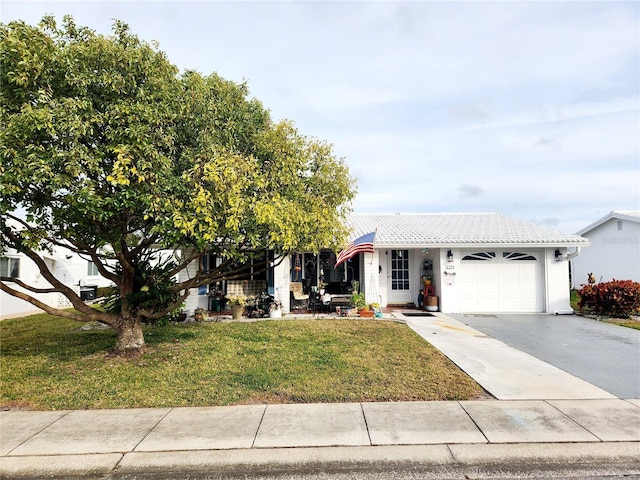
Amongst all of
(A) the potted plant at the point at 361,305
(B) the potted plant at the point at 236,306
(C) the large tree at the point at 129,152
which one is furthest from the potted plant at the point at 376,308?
(C) the large tree at the point at 129,152

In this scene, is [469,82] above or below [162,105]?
above

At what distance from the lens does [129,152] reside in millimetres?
5832

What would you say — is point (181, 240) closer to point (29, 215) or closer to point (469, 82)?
point (29, 215)

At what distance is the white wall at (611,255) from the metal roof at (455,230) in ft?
25.2

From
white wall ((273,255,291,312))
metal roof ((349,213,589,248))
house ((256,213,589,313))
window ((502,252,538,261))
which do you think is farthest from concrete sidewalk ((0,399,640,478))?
window ((502,252,538,261))

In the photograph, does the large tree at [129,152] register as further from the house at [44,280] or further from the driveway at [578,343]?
the house at [44,280]

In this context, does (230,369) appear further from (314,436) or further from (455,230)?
(455,230)

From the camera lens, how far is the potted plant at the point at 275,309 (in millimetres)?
13336

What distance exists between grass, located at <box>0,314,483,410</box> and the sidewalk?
395 millimetres

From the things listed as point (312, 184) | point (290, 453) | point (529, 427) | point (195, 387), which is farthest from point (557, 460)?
point (312, 184)

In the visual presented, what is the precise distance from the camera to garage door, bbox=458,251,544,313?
14945mm

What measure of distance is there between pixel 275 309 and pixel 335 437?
9093mm

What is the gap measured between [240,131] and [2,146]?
12.7 ft

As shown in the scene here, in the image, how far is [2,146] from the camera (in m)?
5.38
